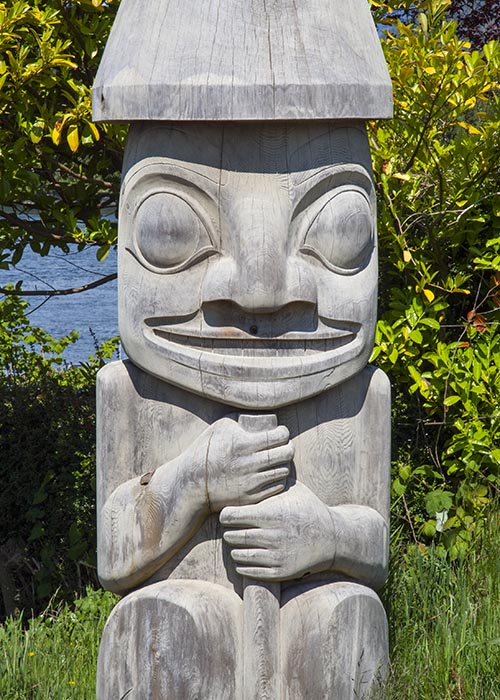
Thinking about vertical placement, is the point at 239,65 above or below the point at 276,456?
above

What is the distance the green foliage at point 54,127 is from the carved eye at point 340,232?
1.56m

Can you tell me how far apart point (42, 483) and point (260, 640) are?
8.76ft

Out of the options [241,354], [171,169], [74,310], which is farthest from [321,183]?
[74,310]

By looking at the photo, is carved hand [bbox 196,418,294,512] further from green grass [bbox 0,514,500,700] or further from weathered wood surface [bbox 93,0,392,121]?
weathered wood surface [bbox 93,0,392,121]

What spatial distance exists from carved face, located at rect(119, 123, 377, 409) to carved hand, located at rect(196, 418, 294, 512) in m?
0.09

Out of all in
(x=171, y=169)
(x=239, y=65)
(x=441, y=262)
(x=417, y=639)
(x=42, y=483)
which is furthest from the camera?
(x=42, y=483)

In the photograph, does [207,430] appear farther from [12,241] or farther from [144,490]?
[12,241]

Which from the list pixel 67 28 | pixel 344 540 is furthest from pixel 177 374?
pixel 67 28

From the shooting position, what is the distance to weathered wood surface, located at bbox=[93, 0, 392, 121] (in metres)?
2.64

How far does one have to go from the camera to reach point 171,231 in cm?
277

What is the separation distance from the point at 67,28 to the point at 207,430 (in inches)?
89.9

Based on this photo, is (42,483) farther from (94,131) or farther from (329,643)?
(329,643)

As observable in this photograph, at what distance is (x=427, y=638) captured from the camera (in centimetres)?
369

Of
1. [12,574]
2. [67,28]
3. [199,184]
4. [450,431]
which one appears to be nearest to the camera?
[199,184]
